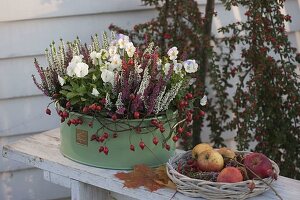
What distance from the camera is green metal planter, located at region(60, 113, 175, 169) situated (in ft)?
6.97

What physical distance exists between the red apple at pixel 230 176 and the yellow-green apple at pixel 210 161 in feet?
0.23

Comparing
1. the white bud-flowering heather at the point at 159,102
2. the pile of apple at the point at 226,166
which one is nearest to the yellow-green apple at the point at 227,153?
the pile of apple at the point at 226,166

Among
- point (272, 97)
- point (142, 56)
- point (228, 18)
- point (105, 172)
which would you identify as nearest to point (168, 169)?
point (105, 172)

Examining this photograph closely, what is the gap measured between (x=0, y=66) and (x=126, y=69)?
1.05 m

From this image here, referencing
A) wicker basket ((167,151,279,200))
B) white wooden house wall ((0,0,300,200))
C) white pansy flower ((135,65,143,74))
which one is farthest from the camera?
white wooden house wall ((0,0,300,200))

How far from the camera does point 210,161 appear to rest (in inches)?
79.8

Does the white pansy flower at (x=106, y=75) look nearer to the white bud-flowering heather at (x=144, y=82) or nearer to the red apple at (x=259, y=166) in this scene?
the white bud-flowering heather at (x=144, y=82)

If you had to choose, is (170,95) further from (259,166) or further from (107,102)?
(259,166)

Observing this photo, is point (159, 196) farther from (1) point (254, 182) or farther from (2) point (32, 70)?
(2) point (32, 70)

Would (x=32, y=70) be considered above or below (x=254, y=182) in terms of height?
above

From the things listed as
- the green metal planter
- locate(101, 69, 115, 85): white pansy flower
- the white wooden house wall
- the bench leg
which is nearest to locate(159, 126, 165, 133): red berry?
the green metal planter

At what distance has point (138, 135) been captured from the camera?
2133 mm

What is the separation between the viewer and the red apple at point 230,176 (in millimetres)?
1935

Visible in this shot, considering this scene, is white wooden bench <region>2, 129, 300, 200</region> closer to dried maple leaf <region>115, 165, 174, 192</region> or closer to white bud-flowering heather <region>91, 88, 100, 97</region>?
dried maple leaf <region>115, 165, 174, 192</region>
